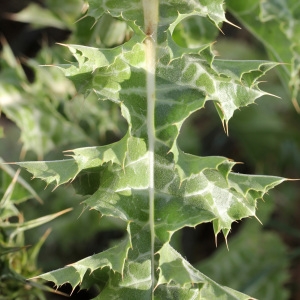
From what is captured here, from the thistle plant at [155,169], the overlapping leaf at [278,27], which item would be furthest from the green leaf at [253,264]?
the thistle plant at [155,169]

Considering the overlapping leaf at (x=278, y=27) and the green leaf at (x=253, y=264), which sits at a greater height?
the overlapping leaf at (x=278, y=27)

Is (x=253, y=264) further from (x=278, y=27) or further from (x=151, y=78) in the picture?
(x=151, y=78)

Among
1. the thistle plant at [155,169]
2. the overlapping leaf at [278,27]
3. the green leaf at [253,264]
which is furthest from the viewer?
the green leaf at [253,264]

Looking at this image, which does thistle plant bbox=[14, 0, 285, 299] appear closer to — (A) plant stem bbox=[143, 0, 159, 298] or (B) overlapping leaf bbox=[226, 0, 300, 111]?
(A) plant stem bbox=[143, 0, 159, 298]

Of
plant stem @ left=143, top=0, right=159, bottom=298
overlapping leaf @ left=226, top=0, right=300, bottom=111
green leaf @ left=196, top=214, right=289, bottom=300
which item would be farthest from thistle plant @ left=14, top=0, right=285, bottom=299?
green leaf @ left=196, top=214, right=289, bottom=300

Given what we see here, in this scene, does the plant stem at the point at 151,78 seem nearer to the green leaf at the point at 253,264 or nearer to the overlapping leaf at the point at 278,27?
the overlapping leaf at the point at 278,27

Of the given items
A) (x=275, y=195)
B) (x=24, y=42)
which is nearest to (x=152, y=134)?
(x=275, y=195)

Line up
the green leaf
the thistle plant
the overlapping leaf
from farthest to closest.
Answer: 1. the green leaf
2. the overlapping leaf
3. the thistle plant

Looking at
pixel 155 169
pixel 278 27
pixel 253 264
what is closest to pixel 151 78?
pixel 155 169
